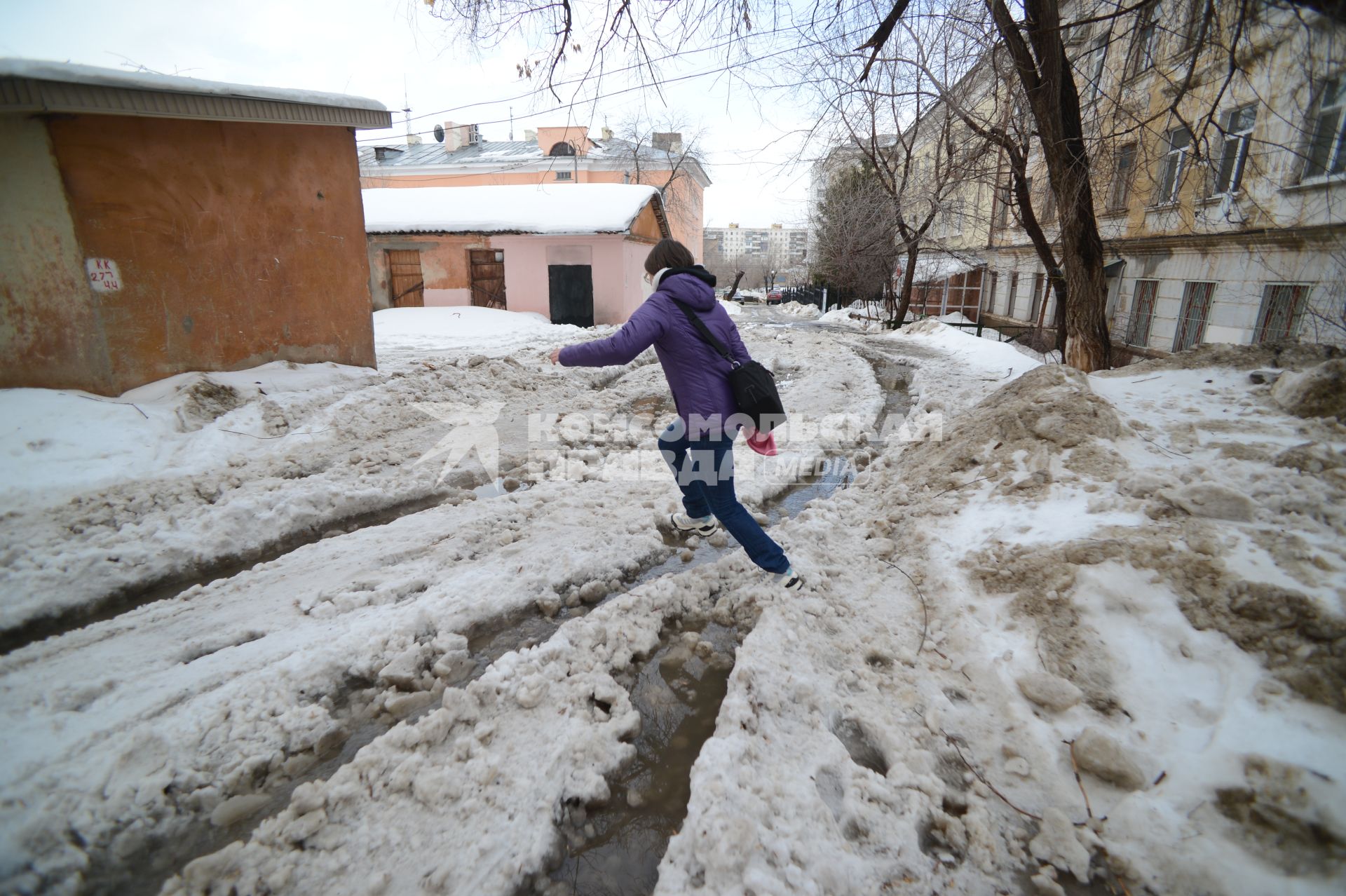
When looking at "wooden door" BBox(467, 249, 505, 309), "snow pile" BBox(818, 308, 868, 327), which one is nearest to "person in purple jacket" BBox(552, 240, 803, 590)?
"wooden door" BBox(467, 249, 505, 309)

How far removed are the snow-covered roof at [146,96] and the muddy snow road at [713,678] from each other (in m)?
3.24

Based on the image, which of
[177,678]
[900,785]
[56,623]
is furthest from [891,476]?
[56,623]

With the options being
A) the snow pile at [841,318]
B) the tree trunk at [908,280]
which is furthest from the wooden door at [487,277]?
the snow pile at [841,318]

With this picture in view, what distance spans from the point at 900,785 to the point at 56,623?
4.14 meters

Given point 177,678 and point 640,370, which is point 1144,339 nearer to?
point 640,370

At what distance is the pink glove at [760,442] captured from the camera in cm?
336

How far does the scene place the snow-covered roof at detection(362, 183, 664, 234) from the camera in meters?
16.7

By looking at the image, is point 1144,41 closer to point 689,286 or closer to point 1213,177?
point 1213,177

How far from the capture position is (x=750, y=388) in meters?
3.17

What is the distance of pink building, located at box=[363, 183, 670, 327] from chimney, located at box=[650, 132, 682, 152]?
1561cm

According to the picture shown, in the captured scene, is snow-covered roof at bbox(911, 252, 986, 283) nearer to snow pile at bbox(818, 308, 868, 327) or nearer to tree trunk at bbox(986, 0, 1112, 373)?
snow pile at bbox(818, 308, 868, 327)

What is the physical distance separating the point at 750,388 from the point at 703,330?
1.31ft

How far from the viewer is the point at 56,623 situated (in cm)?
308

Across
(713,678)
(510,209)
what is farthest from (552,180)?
(713,678)
